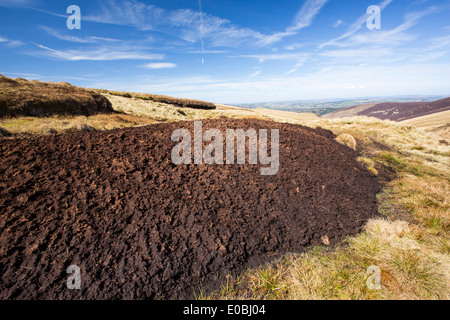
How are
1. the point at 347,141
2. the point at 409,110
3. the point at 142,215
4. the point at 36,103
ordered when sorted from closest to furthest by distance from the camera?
the point at 142,215 < the point at 347,141 < the point at 36,103 < the point at 409,110

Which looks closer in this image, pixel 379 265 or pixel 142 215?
pixel 379 265

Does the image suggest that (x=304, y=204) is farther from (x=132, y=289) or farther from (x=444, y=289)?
(x=132, y=289)

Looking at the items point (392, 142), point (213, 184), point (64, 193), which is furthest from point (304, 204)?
point (392, 142)

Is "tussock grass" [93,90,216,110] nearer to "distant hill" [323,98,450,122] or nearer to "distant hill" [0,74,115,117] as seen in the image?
"distant hill" [0,74,115,117]

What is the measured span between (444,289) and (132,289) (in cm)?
438

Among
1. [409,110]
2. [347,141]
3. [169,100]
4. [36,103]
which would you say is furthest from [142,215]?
[409,110]

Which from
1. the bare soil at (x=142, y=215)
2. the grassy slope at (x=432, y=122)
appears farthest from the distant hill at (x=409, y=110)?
the bare soil at (x=142, y=215)

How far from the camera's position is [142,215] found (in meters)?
3.40

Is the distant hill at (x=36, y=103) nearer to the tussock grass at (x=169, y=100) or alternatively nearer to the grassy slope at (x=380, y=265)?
the grassy slope at (x=380, y=265)

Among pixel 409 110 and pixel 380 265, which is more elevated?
pixel 409 110

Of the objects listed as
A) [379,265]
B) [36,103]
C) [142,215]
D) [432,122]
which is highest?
[36,103]

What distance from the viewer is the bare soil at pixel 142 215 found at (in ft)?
8.62

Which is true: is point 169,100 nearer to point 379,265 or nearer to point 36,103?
point 36,103

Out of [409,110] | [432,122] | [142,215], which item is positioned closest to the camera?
[142,215]
